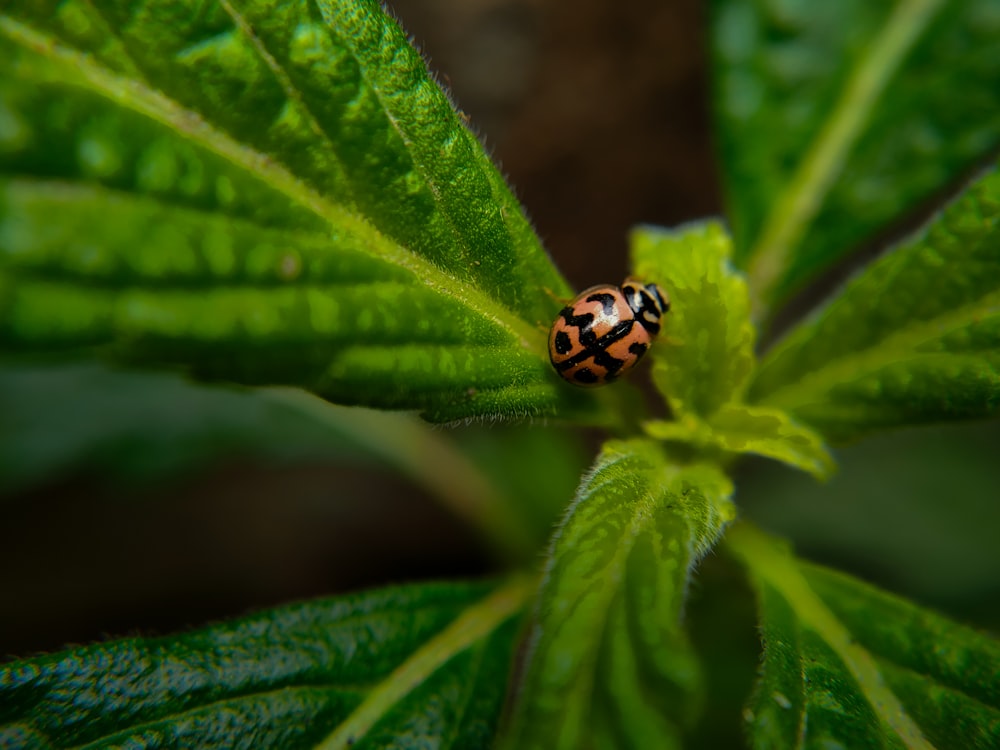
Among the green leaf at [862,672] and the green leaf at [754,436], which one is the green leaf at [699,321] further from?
the green leaf at [862,672]

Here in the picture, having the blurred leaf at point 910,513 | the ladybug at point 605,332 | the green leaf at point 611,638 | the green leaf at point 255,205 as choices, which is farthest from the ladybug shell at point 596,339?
the blurred leaf at point 910,513

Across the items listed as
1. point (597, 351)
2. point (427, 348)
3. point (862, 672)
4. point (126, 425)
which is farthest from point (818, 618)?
point (126, 425)

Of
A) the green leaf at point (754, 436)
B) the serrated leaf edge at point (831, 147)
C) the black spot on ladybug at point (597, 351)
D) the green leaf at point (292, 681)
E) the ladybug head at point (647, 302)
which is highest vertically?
the serrated leaf edge at point (831, 147)

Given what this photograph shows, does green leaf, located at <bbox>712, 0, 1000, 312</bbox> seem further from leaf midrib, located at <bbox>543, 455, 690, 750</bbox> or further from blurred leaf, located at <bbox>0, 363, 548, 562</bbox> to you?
blurred leaf, located at <bbox>0, 363, 548, 562</bbox>

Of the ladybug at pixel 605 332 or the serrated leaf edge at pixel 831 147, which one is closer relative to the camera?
the ladybug at pixel 605 332

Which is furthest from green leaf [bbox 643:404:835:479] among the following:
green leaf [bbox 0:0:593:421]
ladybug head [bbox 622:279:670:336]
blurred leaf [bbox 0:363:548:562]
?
blurred leaf [bbox 0:363:548:562]

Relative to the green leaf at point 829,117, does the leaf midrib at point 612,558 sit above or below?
below

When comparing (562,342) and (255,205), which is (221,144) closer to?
(255,205)
